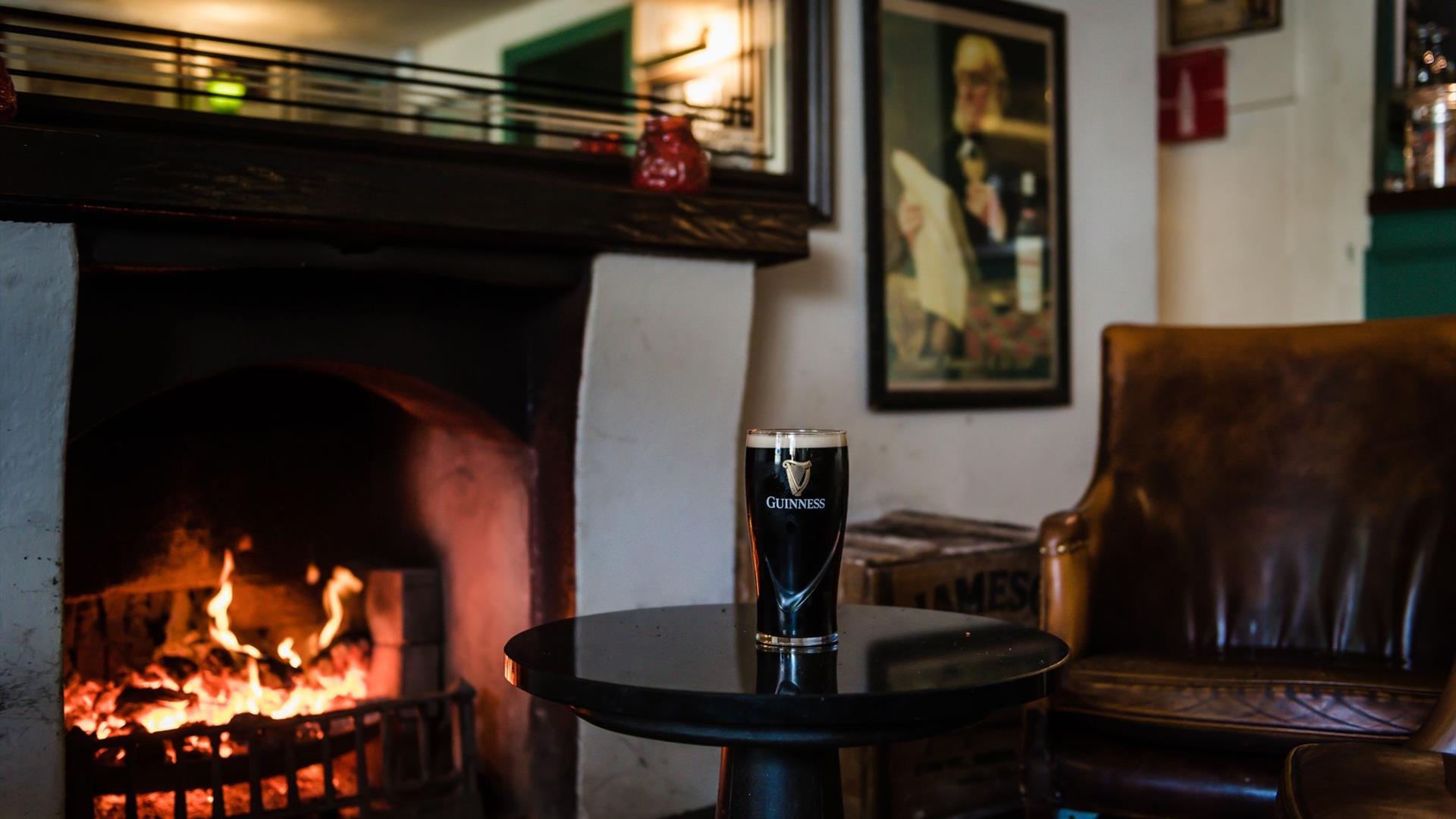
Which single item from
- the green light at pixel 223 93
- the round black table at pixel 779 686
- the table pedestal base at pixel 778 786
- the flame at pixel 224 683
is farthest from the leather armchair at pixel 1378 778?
the green light at pixel 223 93

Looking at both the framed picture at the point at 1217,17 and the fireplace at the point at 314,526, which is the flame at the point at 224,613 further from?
the framed picture at the point at 1217,17

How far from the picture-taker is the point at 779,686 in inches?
42.6

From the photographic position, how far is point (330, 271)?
1928 mm

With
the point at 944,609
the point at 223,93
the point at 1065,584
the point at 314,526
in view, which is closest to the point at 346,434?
the point at 314,526

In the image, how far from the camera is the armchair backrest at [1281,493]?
6.77ft

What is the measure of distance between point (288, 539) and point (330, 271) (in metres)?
0.72

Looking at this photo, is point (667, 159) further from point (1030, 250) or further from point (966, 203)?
point (1030, 250)

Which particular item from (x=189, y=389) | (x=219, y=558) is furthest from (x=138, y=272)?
(x=219, y=558)

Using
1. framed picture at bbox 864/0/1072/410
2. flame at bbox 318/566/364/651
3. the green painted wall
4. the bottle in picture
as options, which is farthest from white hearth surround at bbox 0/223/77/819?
the green painted wall

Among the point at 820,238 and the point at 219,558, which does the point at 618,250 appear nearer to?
the point at 820,238

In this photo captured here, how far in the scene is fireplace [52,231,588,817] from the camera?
76.3 inches

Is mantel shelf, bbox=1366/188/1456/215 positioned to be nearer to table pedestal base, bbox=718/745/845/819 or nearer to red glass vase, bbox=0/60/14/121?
table pedestal base, bbox=718/745/845/819

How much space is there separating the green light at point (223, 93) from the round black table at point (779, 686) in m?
1.03

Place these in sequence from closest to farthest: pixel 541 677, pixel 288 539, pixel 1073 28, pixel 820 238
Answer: pixel 541 677
pixel 288 539
pixel 820 238
pixel 1073 28
